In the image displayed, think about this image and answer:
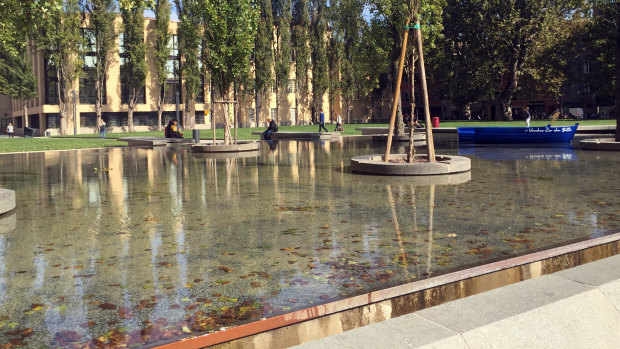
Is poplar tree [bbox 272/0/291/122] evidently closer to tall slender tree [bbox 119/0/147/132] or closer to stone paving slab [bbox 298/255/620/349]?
tall slender tree [bbox 119/0/147/132]

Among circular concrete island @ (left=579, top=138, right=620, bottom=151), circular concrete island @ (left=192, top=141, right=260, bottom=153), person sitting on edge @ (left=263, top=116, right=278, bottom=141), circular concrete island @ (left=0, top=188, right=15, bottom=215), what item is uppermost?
person sitting on edge @ (left=263, top=116, right=278, bottom=141)

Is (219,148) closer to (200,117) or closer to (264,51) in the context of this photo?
(264,51)

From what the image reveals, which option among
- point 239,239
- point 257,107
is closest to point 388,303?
point 239,239

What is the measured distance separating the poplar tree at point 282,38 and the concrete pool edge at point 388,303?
6668cm

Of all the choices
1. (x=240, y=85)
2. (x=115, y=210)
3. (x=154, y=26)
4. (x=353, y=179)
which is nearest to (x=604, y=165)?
(x=353, y=179)

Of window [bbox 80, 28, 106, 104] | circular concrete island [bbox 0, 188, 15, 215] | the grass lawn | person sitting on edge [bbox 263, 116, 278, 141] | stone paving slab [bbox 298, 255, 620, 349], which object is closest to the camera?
stone paving slab [bbox 298, 255, 620, 349]

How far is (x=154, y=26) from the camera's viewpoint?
65438 millimetres

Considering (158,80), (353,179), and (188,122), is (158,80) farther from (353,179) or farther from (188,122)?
(353,179)

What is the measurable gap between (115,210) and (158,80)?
186 ft

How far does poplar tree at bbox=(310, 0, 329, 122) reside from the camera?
72.1 meters

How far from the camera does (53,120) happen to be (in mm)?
64188

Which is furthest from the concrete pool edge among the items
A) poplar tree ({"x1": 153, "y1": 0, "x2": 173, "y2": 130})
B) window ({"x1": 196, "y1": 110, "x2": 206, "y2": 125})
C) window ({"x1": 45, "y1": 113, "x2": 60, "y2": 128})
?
window ({"x1": 196, "y1": 110, "x2": 206, "y2": 125})

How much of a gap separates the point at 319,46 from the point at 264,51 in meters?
8.66

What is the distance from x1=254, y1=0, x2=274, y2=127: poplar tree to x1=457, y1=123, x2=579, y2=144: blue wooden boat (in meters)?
43.4
